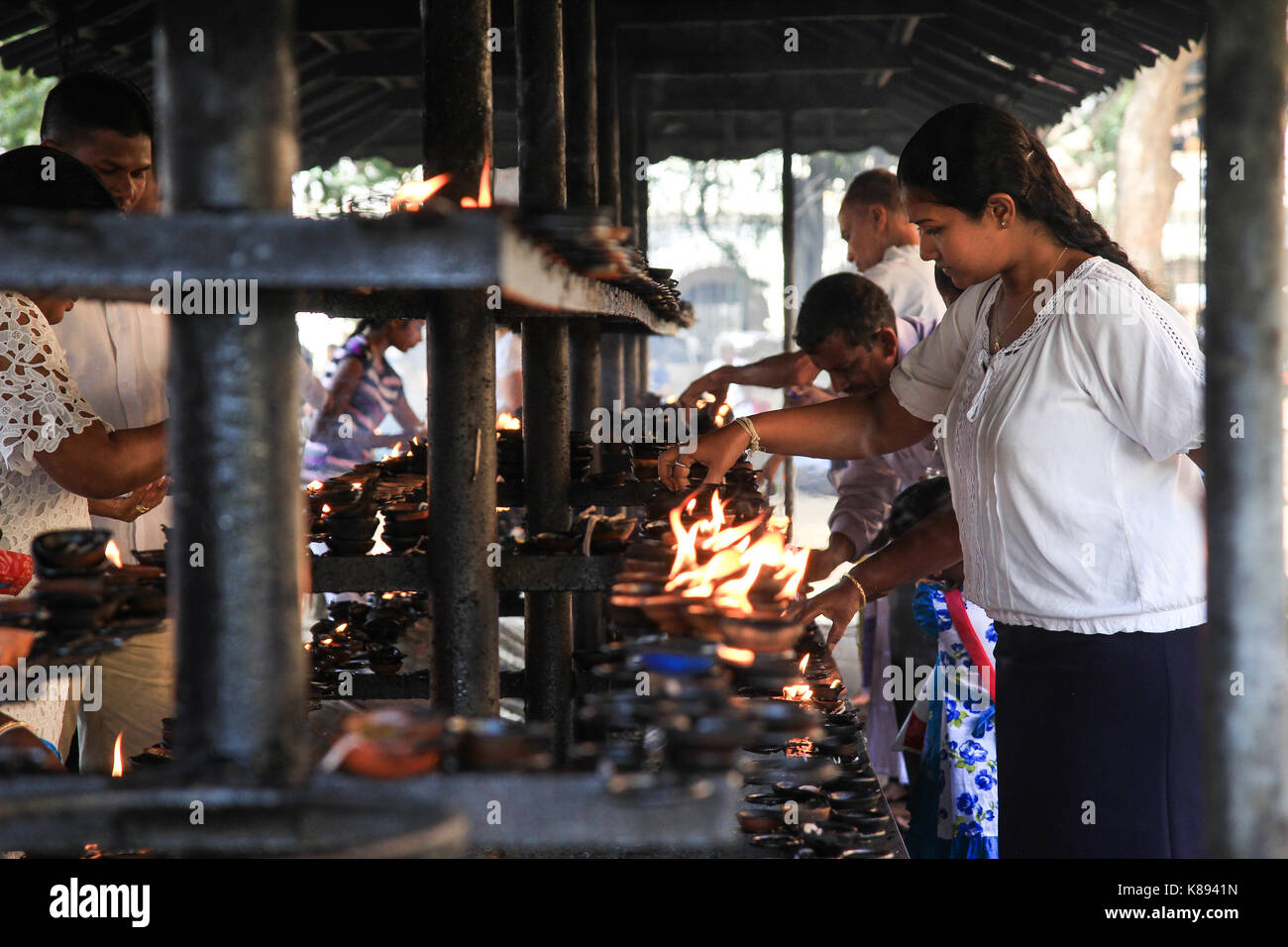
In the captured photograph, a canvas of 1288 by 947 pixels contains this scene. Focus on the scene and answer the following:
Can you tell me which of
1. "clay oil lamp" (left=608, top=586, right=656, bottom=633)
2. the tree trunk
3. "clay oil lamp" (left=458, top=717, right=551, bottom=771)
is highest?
the tree trunk

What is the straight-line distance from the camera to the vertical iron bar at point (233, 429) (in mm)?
1334

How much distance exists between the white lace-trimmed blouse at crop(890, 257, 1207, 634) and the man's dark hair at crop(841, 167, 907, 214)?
3857 millimetres

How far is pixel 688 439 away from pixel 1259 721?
2.23 m

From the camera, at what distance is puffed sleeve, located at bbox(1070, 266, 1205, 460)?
2389mm

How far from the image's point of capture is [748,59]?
773 centimetres

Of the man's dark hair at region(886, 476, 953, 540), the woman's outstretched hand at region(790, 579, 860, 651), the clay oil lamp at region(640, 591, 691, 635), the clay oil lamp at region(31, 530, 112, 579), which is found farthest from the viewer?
the man's dark hair at region(886, 476, 953, 540)

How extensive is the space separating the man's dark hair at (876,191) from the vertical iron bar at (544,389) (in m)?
2.90

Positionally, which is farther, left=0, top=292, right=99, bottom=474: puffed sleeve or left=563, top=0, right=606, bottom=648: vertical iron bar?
left=563, top=0, right=606, bottom=648: vertical iron bar

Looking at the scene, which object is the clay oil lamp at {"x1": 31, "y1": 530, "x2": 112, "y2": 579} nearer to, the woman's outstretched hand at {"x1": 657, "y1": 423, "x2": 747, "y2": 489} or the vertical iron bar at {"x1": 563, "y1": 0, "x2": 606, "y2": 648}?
the woman's outstretched hand at {"x1": 657, "y1": 423, "x2": 747, "y2": 489}

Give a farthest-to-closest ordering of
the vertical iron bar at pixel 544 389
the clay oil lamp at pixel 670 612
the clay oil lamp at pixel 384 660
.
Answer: the clay oil lamp at pixel 384 660, the vertical iron bar at pixel 544 389, the clay oil lamp at pixel 670 612

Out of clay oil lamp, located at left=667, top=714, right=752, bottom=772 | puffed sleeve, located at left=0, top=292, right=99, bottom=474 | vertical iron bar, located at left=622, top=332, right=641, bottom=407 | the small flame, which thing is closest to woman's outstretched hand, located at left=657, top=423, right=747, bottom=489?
the small flame

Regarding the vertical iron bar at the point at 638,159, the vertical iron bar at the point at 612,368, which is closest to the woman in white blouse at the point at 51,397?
the vertical iron bar at the point at 612,368

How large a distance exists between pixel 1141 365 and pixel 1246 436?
1.13m

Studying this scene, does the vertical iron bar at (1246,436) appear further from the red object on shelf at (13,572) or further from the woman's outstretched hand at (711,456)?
the red object on shelf at (13,572)
